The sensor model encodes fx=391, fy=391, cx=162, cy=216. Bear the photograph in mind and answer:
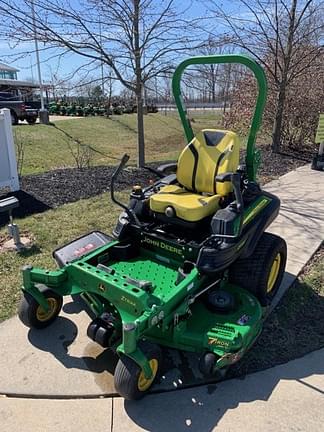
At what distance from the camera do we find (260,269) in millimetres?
2830

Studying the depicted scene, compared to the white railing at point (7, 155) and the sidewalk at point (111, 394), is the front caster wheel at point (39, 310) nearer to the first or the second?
the sidewalk at point (111, 394)

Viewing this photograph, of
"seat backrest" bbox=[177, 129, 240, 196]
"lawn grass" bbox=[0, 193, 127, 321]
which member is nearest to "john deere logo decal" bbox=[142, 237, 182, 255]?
"seat backrest" bbox=[177, 129, 240, 196]

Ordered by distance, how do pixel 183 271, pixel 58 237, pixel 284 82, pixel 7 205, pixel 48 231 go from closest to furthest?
pixel 183 271, pixel 7 205, pixel 58 237, pixel 48 231, pixel 284 82

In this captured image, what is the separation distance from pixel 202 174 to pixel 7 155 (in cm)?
328

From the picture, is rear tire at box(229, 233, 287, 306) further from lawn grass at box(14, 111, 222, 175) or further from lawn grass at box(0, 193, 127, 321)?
lawn grass at box(14, 111, 222, 175)

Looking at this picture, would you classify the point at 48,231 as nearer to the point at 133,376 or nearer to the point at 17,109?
the point at 133,376

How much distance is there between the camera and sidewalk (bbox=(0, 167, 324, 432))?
2064 millimetres

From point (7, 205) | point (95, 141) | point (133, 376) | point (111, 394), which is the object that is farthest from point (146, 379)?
point (95, 141)

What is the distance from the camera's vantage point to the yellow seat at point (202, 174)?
2900 millimetres

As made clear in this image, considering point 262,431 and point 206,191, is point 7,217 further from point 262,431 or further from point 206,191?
point 262,431

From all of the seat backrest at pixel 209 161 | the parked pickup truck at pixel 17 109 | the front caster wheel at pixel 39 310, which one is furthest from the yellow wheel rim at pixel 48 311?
the parked pickup truck at pixel 17 109

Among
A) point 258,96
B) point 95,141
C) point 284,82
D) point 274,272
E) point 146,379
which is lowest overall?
point 95,141

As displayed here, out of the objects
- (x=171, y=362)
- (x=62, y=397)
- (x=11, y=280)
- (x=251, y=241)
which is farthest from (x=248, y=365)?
(x=11, y=280)

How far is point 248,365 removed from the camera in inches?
97.4
